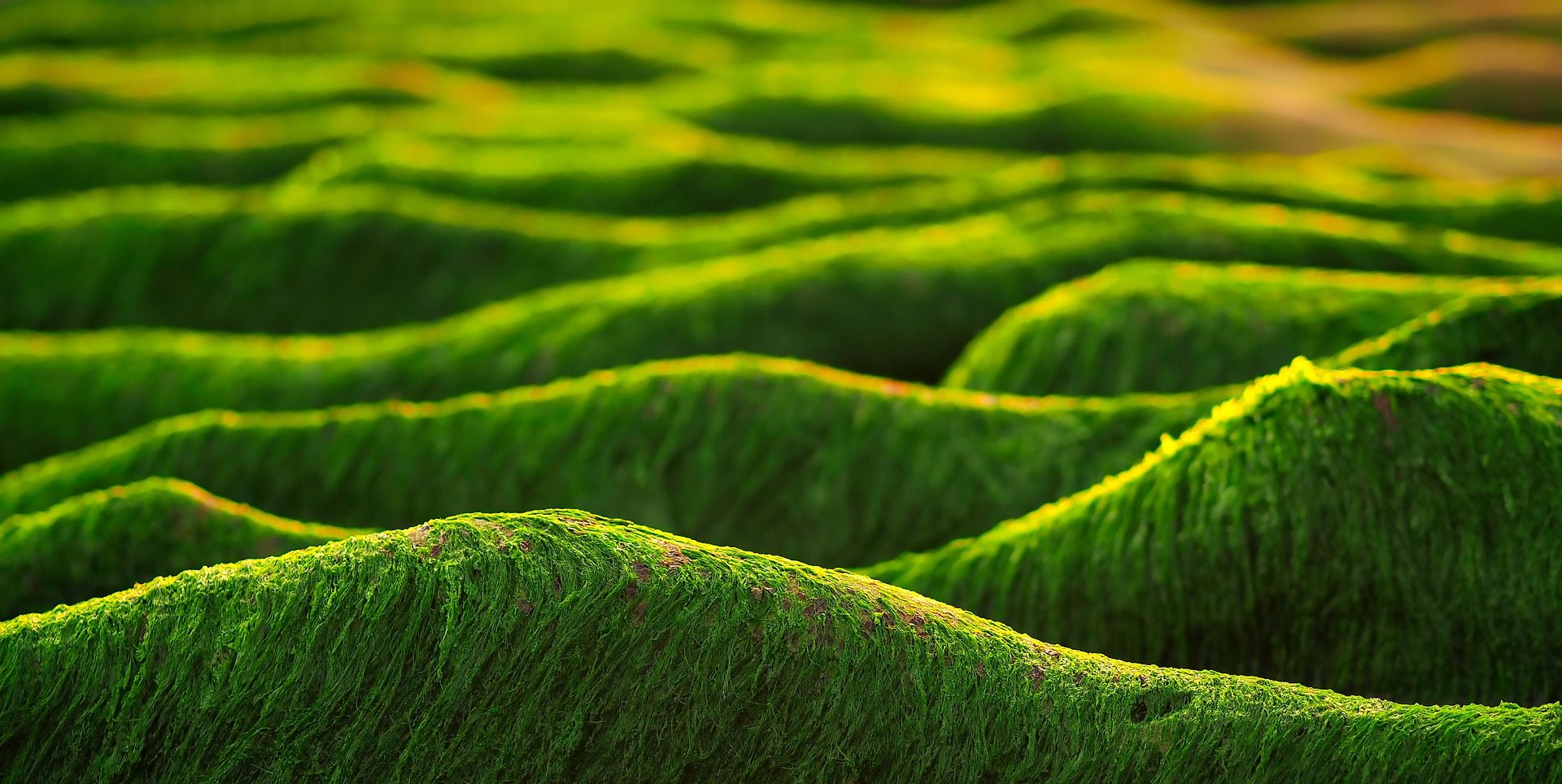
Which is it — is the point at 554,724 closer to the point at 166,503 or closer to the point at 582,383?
the point at 166,503

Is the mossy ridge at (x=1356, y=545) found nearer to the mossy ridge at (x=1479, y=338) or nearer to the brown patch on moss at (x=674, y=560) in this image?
the mossy ridge at (x=1479, y=338)

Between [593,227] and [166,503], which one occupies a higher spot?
[166,503]

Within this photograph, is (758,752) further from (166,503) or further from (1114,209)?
(1114,209)

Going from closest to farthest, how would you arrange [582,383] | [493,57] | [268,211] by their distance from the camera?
[582,383] → [268,211] → [493,57]

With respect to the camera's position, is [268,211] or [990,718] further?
[268,211]

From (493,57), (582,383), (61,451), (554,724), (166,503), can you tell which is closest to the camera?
(554,724)

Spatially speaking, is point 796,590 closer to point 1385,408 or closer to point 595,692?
point 595,692

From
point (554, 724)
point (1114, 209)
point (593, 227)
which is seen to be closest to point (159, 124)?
point (593, 227)
